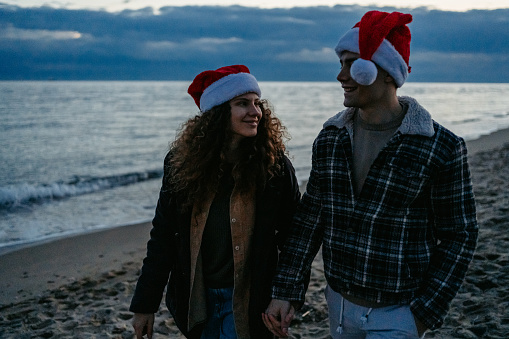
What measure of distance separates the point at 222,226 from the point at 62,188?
444 inches

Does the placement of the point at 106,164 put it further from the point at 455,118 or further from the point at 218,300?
the point at 455,118

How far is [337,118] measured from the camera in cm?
247

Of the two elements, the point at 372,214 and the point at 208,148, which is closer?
the point at 372,214

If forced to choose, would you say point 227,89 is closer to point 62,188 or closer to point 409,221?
point 409,221

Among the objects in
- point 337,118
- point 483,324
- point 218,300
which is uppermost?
point 337,118

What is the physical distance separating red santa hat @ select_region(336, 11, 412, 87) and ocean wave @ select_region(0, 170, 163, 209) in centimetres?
1049

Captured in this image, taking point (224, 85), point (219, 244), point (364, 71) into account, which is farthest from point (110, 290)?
point (364, 71)

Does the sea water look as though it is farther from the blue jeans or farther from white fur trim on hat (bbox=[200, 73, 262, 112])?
the blue jeans

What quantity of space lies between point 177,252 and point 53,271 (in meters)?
4.31

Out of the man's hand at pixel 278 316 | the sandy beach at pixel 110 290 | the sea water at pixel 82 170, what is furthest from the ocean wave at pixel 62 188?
the man's hand at pixel 278 316

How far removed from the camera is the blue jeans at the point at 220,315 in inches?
108

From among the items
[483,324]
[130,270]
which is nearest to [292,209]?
[483,324]

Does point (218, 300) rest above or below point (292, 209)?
below

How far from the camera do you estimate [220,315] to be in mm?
2762
